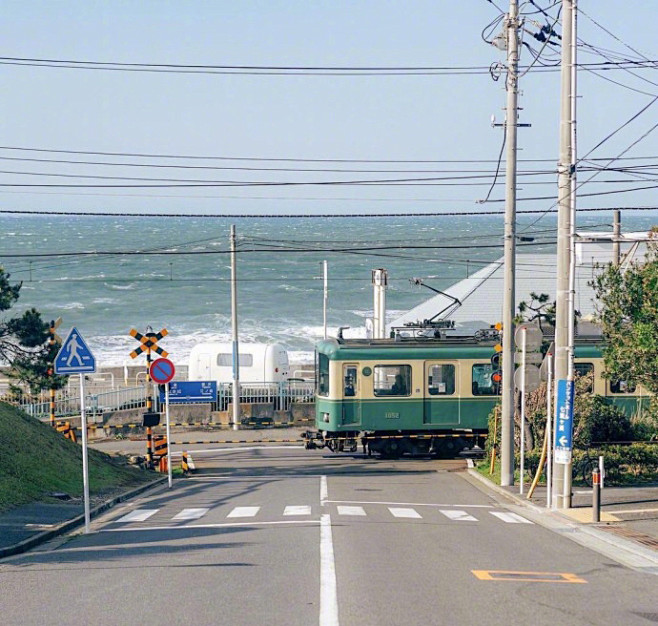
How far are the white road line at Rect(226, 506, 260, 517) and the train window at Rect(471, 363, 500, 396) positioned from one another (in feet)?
38.0

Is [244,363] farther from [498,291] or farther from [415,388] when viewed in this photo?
[415,388]

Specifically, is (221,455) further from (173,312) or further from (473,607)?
(173,312)

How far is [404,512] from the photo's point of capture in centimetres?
1820

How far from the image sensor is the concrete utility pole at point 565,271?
699 inches

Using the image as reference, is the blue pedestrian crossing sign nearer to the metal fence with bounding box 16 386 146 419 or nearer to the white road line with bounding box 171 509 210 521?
the white road line with bounding box 171 509 210 521

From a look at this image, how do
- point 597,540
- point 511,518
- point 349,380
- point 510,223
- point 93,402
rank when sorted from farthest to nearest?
point 93,402 < point 349,380 < point 510,223 < point 511,518 < point 597,540

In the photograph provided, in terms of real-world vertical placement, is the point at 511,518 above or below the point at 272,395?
below

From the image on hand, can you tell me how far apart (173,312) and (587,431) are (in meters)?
70.9

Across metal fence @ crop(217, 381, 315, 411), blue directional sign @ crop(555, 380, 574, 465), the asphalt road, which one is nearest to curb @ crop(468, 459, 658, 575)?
the asphalt road

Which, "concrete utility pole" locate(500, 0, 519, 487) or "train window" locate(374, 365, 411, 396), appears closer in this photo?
"concrete utility pole" locate(500, 0, 519, 487)

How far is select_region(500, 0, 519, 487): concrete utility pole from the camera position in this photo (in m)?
22.2

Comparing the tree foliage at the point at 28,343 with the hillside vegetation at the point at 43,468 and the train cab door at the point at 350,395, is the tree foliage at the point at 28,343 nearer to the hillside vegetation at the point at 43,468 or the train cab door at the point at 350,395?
the hillside vegetation at the point at 43,468

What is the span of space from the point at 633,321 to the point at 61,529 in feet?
34.8

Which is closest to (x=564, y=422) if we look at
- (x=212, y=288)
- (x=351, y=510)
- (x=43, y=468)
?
(x=351, y=510)
